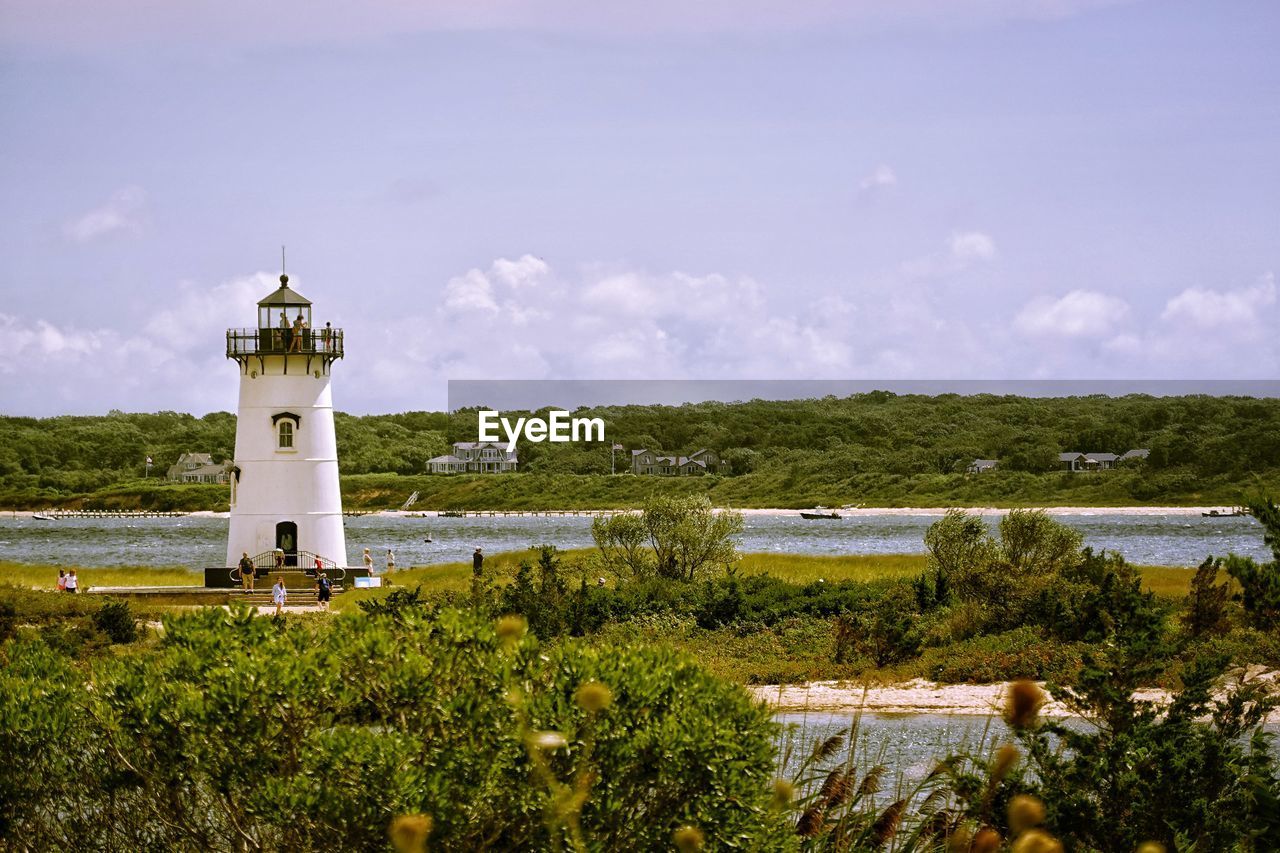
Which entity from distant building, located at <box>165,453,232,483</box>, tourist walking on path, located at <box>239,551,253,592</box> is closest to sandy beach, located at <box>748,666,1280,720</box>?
tourist walking on path, located at <box>239,551,253,592</box>

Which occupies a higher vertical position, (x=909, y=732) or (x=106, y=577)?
(x=909, y=732)

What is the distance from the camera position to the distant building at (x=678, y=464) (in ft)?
524

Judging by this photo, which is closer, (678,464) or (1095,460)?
(1095,460)

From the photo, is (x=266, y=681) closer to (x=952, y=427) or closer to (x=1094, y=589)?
(x=1094, y=589)

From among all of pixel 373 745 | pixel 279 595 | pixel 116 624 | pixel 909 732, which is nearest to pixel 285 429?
pixel 279 595

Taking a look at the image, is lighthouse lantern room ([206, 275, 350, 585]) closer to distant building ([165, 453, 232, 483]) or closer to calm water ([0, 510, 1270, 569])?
calm water ([0, 510, 1270, 569])

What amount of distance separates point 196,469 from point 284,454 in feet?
421

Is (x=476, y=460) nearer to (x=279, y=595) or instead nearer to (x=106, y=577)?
(x=106, y=577)

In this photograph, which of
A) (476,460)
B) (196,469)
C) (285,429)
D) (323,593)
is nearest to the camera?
(323,593)

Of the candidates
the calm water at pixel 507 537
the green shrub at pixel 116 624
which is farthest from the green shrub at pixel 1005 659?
the calm water at pixel 507 537

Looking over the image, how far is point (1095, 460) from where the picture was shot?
463 feet

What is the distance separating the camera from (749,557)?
49.4m

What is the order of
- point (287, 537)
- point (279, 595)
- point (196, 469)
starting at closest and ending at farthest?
point (279, 595) < point (287, 537) < point (196, 469)

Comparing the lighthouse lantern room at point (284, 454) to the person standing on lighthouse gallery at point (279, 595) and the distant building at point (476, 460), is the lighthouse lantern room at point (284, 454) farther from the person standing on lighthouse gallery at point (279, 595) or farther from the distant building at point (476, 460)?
the distant building at point (476, 460)
